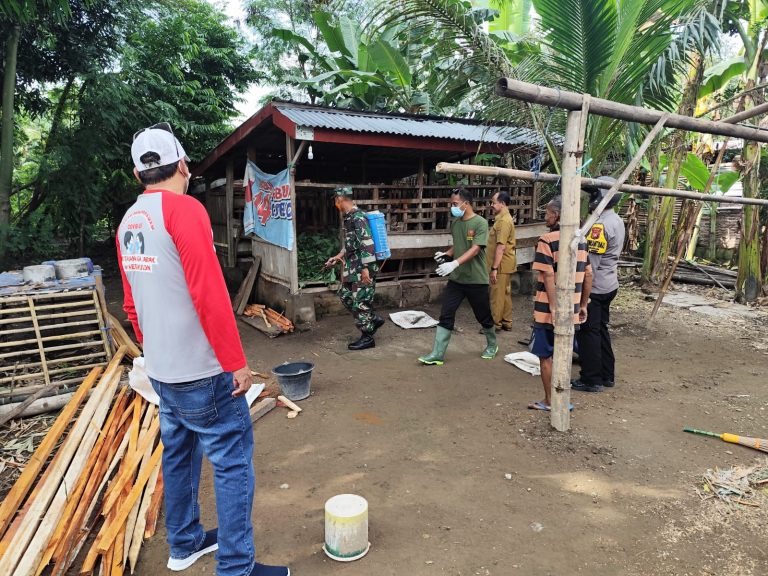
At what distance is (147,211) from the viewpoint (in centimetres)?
192

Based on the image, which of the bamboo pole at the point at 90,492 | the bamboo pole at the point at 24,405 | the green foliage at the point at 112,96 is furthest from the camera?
the green foliage at the point at 112,96

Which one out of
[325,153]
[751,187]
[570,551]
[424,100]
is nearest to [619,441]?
[570,551]

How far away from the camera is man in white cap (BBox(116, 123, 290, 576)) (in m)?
1.88

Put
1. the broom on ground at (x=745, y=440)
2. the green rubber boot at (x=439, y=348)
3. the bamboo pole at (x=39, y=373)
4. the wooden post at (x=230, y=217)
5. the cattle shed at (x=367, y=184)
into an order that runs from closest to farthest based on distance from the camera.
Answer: the broom on ground at (x=745, y=440), the bamboo pole at (x=39, y=373), the green rubber boot at (x=439, y=348), the cattle shed at (x=367, y=184), the wooden post at (x=230, y=217)

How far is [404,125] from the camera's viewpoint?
7539 millimetres

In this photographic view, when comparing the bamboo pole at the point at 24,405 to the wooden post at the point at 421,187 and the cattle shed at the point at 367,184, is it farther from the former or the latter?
the wooden post at the point at 421,187

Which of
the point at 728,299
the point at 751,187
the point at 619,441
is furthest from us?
the point at 728,299

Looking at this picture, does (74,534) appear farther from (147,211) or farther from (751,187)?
(751,187)

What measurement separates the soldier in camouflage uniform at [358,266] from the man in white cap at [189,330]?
367 centimetres

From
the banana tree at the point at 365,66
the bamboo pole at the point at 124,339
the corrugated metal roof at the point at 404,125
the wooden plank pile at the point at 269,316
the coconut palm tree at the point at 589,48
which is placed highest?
the banana tree at the point at 365,66

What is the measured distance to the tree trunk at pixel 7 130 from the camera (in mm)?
9414

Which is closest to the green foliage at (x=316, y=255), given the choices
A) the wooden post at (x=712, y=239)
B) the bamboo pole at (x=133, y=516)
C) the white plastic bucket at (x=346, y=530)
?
the bamboo pole at (x=133, y=516)

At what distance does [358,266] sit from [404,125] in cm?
289

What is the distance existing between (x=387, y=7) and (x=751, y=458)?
5.64 m
